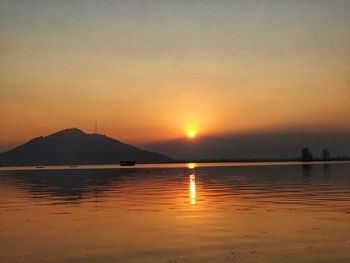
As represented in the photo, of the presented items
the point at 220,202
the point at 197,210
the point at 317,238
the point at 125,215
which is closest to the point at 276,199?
the point at 220,202

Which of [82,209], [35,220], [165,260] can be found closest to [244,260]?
[165,260]

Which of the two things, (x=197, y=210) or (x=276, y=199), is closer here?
(x=197, y=210)

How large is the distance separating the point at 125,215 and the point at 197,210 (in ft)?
19.9

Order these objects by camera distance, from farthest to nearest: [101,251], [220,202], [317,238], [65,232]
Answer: [220,202]
[65,232]
[317,238]
[101,251]

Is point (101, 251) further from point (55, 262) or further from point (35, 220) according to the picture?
point (35, 220)

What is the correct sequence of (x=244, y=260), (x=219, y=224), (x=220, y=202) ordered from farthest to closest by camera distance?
1. (x=220, y=202)
2. (x=219, y=224)
3. (x=244, y=260)

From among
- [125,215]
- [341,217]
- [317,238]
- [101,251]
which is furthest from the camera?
[125,215]

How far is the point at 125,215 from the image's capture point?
122 feet

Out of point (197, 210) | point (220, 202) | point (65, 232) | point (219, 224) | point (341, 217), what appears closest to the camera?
point (65, 232)

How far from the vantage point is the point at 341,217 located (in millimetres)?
33875

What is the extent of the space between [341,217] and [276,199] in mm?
15575

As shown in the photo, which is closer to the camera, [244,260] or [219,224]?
[244,260]

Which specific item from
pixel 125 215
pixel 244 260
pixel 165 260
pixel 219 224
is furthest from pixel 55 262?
pixel 125 215

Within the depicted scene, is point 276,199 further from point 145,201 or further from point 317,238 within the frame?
point 317,238
